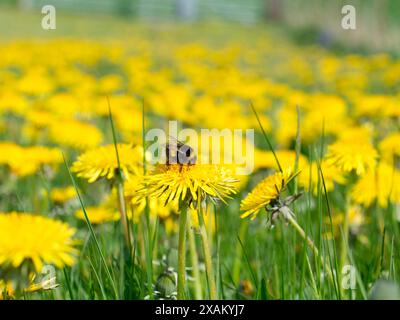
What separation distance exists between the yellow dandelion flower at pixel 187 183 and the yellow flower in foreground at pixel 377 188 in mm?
528

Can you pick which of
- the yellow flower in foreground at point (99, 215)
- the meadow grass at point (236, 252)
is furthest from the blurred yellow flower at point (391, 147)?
the yellow flower in foreground at point (99, 215)

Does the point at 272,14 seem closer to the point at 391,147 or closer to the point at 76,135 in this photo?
the point at 76,135

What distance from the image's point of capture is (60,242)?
0.73 m

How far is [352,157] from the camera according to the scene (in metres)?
1.04

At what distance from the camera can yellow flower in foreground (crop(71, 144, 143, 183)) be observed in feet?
2.99

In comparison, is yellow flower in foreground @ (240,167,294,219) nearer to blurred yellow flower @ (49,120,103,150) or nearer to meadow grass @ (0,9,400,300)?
meadow grass @ (0,9,400,300)

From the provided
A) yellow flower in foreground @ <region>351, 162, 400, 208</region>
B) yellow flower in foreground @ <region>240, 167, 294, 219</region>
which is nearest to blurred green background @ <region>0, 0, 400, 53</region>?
yellow flower in foreground @ <region>351, 162, 400, 208</region>

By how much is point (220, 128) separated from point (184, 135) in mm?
204

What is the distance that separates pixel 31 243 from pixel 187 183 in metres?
0.19

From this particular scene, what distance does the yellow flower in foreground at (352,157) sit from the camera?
1019 millimetres

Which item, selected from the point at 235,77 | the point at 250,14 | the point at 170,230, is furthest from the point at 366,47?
the point at 250,14

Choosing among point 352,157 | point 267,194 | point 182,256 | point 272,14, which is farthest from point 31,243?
point 272,14

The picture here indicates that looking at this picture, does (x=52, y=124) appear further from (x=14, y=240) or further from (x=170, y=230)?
(x=14, y=240)

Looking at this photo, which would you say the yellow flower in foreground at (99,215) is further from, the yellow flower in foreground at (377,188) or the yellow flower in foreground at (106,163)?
the yellow flower in foreground at (377,188)
